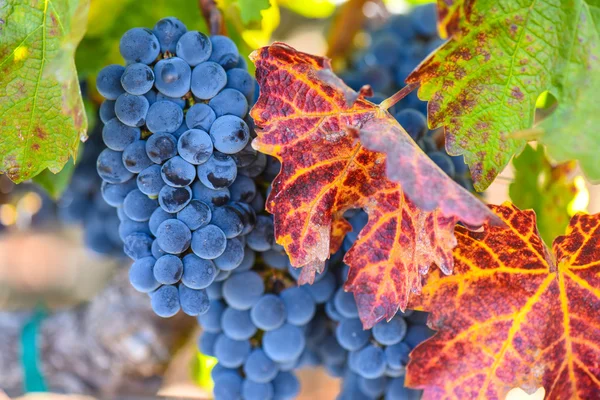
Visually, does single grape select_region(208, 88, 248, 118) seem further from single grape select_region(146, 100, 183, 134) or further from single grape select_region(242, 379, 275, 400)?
single grape select_region(242, 379, 275, 400)

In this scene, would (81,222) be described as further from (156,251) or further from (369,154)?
(369,154)

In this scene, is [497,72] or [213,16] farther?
[213,16]

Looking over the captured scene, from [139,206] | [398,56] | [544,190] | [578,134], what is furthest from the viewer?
[398,56]

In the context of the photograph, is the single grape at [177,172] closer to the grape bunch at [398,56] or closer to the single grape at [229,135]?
the single grape at [229,135]

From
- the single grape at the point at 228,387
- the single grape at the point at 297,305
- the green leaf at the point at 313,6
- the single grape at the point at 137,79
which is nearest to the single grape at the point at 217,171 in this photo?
the single grape at the point at 137,79

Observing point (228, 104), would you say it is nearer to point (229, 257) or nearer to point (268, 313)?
point (229, 257)

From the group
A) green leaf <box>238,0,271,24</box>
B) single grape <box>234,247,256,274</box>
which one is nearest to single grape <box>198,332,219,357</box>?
single grape <box>234,247,256,274</box>

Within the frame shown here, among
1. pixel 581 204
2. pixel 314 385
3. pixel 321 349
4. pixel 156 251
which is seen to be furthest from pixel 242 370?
pixel 314 385

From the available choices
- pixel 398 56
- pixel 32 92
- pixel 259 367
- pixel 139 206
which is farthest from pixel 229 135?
pixel 398 56

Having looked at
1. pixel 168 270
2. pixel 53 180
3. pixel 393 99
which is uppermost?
pixel 393 99
